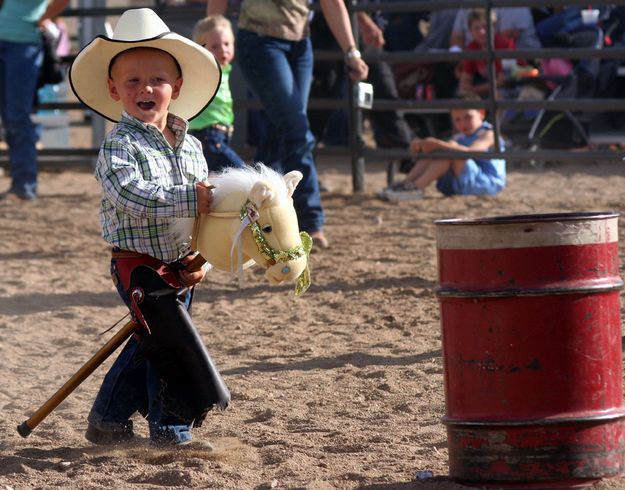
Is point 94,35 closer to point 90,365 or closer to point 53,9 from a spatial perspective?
point 53,9

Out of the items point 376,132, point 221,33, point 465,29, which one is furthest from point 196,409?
point 465,29

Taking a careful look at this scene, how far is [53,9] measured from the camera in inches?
351

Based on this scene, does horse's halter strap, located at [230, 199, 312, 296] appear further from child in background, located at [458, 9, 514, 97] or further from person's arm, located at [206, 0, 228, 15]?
child in background, located at [458, 9, 514, 97]

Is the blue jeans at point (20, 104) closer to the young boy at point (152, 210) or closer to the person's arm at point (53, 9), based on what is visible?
the person's arm at point (53, 9)

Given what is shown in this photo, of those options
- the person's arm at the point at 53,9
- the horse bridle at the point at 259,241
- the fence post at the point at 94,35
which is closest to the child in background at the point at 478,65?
the fence post at the point at 94,35

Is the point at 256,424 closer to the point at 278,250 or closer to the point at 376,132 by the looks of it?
the point at 278,250

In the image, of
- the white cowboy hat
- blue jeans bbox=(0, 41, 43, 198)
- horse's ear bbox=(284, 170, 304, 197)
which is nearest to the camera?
horse's ear bbox=(284, 170, 304, 197)

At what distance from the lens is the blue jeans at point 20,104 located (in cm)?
905

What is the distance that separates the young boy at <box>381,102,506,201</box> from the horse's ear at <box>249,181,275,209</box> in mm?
5747

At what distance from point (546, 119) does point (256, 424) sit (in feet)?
24.5

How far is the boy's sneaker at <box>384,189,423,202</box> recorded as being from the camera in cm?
902

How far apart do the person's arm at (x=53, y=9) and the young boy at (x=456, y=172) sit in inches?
108

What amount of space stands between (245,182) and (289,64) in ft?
11.5

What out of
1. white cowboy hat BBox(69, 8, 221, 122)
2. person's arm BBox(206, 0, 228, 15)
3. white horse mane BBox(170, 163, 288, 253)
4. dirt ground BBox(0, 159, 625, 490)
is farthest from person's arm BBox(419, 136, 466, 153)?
white horse mane BBox(170, 163, 288, 253)
